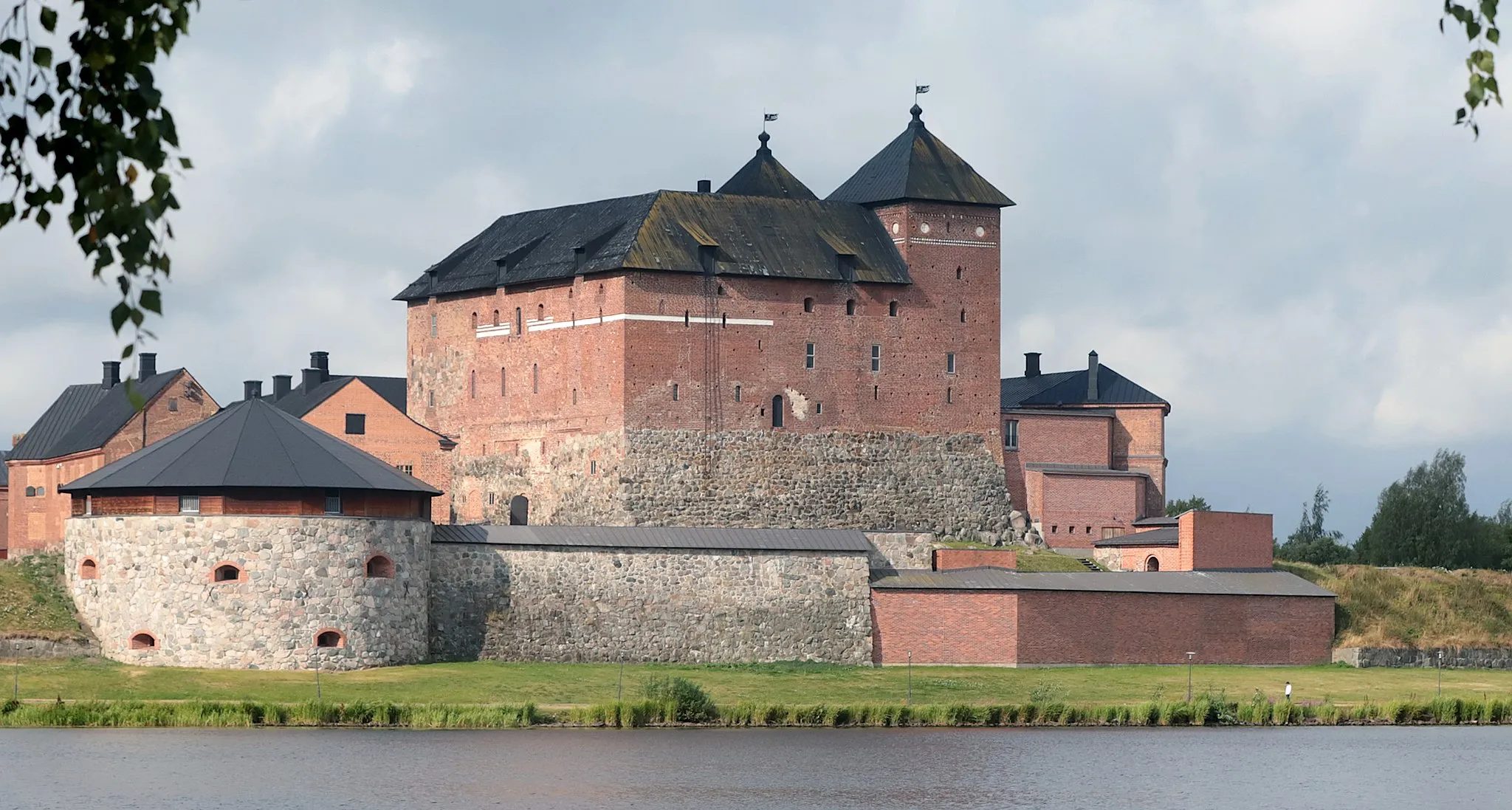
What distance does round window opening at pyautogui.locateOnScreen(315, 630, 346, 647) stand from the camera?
1626 inches

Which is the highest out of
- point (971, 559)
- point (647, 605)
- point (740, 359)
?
point (740, 359)

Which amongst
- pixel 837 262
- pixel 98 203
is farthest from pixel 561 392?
pixel 98 203

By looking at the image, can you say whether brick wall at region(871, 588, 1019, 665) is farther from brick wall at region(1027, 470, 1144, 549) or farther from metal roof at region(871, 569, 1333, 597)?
brick wall at region(1027, 470, 1144, 549)

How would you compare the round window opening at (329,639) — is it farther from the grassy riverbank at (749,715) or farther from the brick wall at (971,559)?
the brick wall at (971,559)

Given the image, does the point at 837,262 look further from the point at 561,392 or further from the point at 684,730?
the point at 684,730

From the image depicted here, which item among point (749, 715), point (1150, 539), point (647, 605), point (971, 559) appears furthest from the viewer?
point (1150, 539)

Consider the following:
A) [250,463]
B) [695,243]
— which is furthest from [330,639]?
[695,243]

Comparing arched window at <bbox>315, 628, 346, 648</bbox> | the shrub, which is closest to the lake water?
the shrub

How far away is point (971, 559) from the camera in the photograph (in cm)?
5222

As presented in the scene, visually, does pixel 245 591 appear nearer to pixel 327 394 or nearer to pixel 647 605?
pixel 647 605

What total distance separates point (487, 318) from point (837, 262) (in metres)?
9.57

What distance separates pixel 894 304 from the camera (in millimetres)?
60000

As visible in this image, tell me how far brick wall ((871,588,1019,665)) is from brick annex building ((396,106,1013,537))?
33.9 feet

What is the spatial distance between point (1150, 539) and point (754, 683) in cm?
1620
